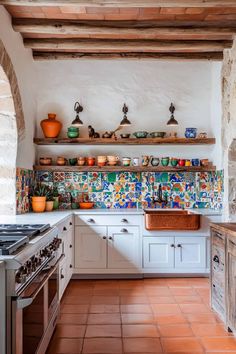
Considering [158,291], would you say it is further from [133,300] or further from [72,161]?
[72,161]

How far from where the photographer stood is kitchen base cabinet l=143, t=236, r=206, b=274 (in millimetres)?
4957

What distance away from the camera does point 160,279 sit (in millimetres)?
4984

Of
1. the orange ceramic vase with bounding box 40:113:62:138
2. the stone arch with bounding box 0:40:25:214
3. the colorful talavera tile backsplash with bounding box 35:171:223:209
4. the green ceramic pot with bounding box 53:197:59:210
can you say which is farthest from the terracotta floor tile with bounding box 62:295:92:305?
the orange ceramic vase with bounding box 40:113:62:138

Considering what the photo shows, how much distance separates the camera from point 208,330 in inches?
130

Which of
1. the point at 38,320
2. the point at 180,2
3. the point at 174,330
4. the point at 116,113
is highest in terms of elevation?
the point at 180,2

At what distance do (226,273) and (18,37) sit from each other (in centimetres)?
340

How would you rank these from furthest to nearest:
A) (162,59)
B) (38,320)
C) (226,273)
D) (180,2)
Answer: (162,59) → (180,2) → (226,273) → (38,320)

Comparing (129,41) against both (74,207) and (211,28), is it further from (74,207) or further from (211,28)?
(74,207)

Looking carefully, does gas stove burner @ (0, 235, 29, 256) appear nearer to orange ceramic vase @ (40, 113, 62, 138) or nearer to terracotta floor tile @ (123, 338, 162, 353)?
terracotta floor tile @ (123, 338, 162, 353)

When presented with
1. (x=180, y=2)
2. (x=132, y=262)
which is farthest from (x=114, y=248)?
(x=180, y=2)

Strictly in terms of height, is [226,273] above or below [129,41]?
below

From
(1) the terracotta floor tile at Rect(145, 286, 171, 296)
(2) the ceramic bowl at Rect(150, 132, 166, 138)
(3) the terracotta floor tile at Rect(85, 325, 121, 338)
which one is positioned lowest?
(3) the terracotta floor tile at Rect(85, 325, 121, 338)

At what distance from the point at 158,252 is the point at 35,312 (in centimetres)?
285

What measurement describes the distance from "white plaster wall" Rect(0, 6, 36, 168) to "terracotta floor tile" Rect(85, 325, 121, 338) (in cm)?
213
